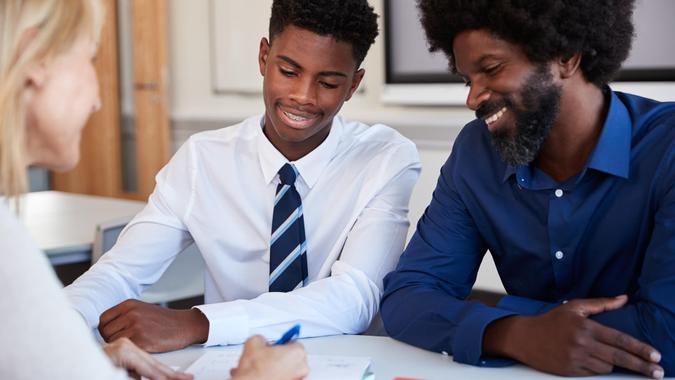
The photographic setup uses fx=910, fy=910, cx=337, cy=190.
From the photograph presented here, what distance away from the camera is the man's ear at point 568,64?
1.75m

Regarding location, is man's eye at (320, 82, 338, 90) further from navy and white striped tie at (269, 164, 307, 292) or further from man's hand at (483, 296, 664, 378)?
man's hand at (483, 296, 664, 378)

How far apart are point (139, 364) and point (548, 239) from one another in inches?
31.6

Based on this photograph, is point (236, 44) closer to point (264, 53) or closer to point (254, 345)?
point (264, 53)

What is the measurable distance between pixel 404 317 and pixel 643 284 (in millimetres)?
432

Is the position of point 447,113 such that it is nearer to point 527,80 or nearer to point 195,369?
point 527,80

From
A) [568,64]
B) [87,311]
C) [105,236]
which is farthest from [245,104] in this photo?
[568,64]

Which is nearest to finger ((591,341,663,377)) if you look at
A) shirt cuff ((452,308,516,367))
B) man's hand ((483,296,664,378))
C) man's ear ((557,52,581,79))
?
man's hand ((483,296,664,378))

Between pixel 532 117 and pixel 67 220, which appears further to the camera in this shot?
pixel 67 220

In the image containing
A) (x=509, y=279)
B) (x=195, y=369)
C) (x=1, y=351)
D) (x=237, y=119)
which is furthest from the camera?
(x=237, y=119)

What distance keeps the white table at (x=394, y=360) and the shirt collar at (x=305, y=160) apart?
49cm

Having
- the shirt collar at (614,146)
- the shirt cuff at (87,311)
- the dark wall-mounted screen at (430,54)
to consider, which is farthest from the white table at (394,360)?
the dark wall-mounted screen at (430,54)

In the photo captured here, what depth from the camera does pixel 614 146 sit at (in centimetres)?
167

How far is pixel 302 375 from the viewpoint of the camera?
1324mm

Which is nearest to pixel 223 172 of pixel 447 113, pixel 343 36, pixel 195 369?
pixel 343 36
